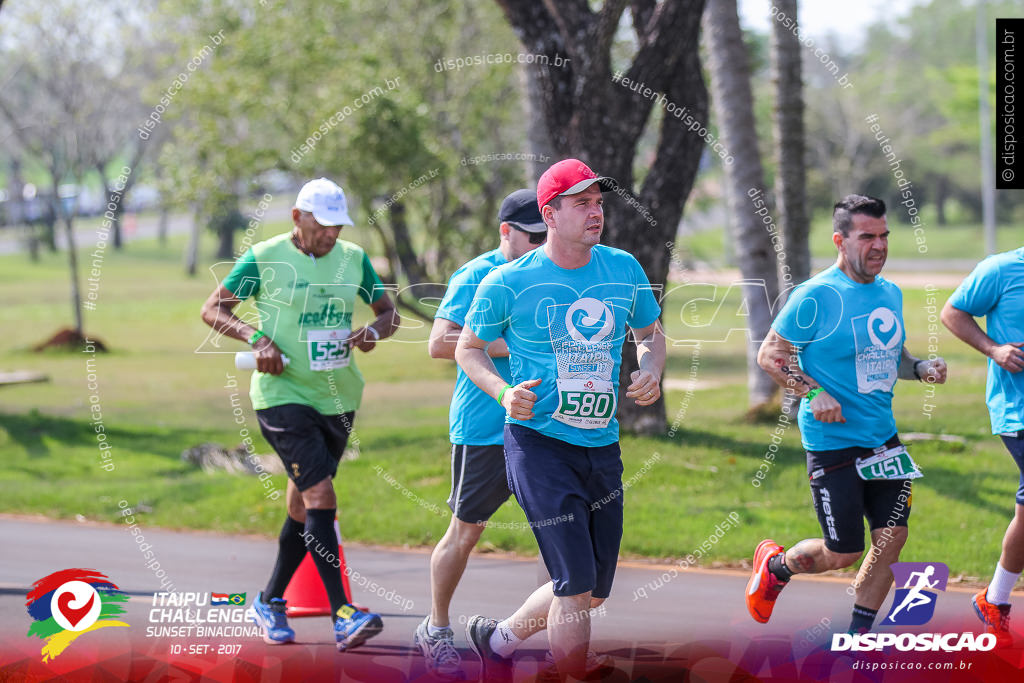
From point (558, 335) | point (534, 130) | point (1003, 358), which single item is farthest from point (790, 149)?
point (558, 335)

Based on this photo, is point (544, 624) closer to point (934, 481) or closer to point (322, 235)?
point (322, 235)

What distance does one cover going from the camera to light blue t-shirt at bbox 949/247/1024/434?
17.8ft

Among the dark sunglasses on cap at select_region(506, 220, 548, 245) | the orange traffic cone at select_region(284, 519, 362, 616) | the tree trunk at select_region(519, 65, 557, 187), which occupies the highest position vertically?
the tree trunk at select_region(519, 65, 557, 187)

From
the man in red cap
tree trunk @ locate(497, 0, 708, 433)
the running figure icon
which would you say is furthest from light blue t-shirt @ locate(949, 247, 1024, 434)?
tree trunk @ locate(497, 0, 708, 433)

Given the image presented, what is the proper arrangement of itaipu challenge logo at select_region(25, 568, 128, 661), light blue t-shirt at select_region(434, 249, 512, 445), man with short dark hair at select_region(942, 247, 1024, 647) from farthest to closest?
man with short dark hair at select_region(942, 247, 1024, 647) < itaipu challenge logo at select_region(25, 568, 128, 661) < light blue t-shirt at select_region(434, 249, 512, 445)

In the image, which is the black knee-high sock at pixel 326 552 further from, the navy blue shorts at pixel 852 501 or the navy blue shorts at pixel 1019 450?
the navy blue shorts at pixel 1019 450

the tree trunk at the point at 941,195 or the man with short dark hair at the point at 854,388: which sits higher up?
the tree trunk at the point at 941,195

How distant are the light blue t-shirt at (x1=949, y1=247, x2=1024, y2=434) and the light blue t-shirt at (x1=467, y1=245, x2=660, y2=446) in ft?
6.91

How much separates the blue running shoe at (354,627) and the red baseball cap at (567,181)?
2253 millimetres

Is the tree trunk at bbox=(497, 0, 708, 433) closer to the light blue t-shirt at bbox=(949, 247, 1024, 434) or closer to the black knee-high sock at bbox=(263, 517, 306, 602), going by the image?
the light blue t-shirt at bbox=(949, 247, 1024, 434)

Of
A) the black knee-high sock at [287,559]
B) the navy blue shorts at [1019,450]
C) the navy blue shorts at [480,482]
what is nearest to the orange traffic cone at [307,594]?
the black knee-high sock at [287,559]

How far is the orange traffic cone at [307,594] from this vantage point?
20.3ft

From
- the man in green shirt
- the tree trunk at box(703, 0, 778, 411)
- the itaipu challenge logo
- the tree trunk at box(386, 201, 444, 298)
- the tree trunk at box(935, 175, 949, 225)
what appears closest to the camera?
the itaipu challenge logo

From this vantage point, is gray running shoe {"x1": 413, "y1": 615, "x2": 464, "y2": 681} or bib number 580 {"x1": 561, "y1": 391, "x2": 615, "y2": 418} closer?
bib number 580 {"x1": 561, "y1": 391, "x2": 615, "y2": 418}
